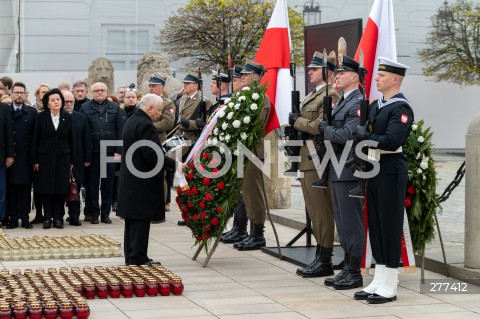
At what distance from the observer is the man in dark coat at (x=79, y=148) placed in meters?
13.2

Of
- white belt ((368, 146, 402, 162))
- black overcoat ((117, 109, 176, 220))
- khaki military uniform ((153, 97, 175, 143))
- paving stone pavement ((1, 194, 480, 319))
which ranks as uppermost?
khaki military uniform ((153, 97, 175, 143))

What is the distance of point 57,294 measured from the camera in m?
7.64

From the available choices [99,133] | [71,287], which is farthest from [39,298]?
[99,133]

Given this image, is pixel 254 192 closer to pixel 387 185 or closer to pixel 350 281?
pixel 350 281

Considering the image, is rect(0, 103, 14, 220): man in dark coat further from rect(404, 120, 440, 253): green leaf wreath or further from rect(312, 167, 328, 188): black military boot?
rect(404, 120, 440, 253): green leaf wreath

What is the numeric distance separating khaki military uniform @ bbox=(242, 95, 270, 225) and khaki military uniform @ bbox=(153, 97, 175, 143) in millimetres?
2832

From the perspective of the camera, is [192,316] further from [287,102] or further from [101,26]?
[101,26]

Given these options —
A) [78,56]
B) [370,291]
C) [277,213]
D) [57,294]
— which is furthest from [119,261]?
[78,56]

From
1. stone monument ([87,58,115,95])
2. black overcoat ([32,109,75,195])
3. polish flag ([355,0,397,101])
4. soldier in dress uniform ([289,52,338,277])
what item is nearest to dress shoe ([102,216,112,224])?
black overcoat ([32,109,75,195])

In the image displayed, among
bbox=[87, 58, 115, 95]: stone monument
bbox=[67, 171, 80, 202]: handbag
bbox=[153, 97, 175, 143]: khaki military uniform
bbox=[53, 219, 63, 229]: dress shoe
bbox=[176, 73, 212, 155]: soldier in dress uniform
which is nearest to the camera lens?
bbox=[176, 73, 212, 155]: soldier in dress uniform

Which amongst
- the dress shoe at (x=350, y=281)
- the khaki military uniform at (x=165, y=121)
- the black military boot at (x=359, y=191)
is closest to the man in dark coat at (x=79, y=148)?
the khaki military uniform at (x=165, y=121)

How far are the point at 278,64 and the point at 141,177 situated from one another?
7.62ft

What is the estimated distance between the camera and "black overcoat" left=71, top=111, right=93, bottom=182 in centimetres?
1316

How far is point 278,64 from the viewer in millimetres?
10688
